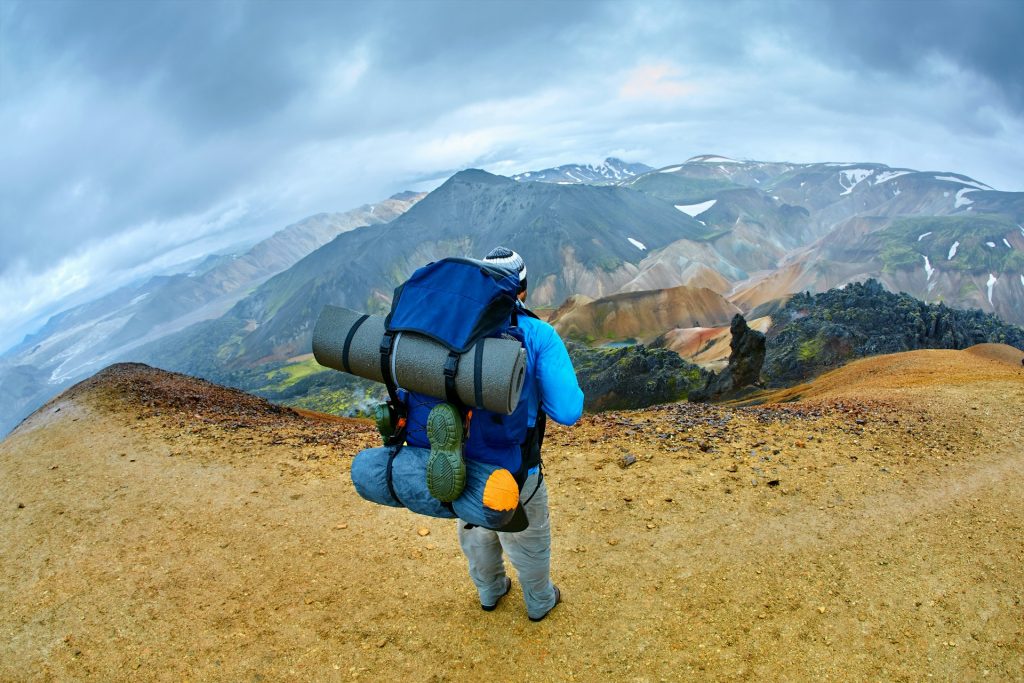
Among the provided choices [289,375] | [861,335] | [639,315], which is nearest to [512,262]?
[861,335]

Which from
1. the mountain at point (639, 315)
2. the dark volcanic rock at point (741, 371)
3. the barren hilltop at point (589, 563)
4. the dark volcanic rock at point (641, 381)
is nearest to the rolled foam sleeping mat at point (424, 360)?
the barren hilltop at point (589, 563)

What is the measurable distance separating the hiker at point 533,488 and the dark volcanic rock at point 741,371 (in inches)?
1547

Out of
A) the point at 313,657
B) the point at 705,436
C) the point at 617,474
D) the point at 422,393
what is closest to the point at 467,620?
the point at 313,657

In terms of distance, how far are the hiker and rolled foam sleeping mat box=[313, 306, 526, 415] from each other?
450mm

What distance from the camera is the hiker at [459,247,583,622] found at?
4555 mm

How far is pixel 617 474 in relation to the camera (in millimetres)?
9383

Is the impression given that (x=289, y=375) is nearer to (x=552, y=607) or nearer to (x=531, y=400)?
(x=552, y=607)

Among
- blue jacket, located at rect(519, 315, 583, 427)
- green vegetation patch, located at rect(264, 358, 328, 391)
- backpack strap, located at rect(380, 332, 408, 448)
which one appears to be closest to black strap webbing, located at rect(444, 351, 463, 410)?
backpack strap, located at rect(380, 332, 408, 448)

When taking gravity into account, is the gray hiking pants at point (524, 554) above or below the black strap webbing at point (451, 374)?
below

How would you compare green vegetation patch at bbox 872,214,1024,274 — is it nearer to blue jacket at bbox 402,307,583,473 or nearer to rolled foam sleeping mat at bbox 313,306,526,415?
blue jacket at bbox 402,307,583,473

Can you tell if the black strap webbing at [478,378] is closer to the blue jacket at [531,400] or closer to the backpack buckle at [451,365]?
the backpack buckle at [451,365]

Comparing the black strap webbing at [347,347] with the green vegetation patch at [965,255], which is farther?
the green vegetation patch at [965,255]

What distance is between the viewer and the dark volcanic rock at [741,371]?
42575 mm

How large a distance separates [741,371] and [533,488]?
1667 inches
